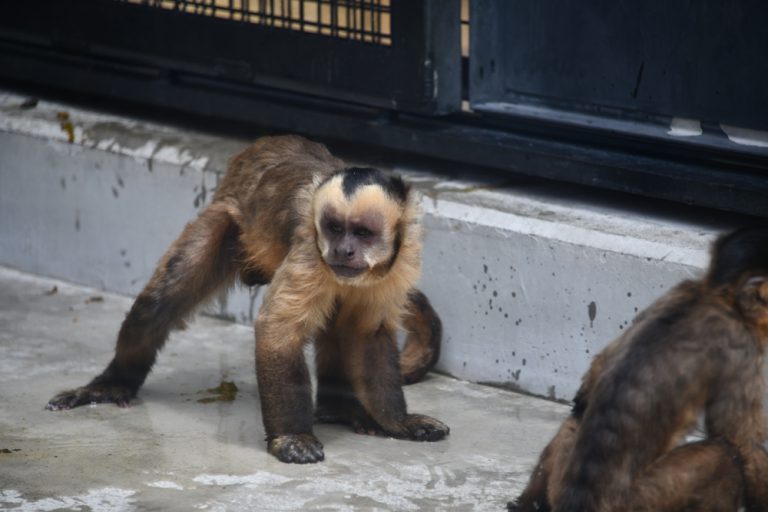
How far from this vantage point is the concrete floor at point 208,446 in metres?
5.59

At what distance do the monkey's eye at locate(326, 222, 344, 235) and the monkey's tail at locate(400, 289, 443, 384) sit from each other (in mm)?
1017

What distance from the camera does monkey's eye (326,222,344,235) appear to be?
5870mm

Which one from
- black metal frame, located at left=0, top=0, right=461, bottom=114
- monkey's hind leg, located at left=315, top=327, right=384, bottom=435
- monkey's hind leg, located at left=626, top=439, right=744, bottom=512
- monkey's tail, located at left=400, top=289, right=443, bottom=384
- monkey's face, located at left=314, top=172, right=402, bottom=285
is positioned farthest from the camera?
black metal frame, located at left=0, top=0, right=461, bottom=114

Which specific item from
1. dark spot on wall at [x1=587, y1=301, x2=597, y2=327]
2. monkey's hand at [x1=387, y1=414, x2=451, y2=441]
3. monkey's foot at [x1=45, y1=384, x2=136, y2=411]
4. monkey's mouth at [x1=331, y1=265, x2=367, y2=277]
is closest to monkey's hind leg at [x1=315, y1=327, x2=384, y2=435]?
monkey's hand at [x1=387, y1=414, x2=451, y2=441]

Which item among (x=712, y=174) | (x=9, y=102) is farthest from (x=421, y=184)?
(x=9, y=102)

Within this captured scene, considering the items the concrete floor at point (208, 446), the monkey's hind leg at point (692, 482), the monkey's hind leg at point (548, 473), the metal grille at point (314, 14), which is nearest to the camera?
the monkey's hind leg at point (692, 482)

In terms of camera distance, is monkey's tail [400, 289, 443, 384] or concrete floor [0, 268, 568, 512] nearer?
concrete floor [0, 268, 568, 512]

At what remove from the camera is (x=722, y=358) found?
464cm

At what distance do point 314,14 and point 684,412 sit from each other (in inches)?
147

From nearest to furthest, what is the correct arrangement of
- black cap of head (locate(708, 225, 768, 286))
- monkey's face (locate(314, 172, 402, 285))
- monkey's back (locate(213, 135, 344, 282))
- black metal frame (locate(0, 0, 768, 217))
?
black cap of head (locate(708, 225, 768, 286)) → monkey's face (locate(314, 172, 402, 285)) → monkey's back (locate(213, 135, 344, 282)) → black metal frame (locate(0, 0, 768, 217))

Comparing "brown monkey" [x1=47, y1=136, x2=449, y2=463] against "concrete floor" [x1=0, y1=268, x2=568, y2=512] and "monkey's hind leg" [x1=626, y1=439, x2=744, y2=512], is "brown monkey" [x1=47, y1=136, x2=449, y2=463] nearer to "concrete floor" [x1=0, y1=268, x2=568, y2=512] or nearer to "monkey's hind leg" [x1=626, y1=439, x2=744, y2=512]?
"concrete floor" [x1=0, y1=268, x2=568, y2=512]

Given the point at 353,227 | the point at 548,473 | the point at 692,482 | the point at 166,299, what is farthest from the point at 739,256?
the point at 166,299

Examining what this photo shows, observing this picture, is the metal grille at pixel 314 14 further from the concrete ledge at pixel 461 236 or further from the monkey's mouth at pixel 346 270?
the monkey's mouth at pixel 346 270

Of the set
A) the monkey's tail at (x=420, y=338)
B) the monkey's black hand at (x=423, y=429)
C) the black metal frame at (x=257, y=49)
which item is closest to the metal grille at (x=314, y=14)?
the black metal frame at (x=257, y=49)
